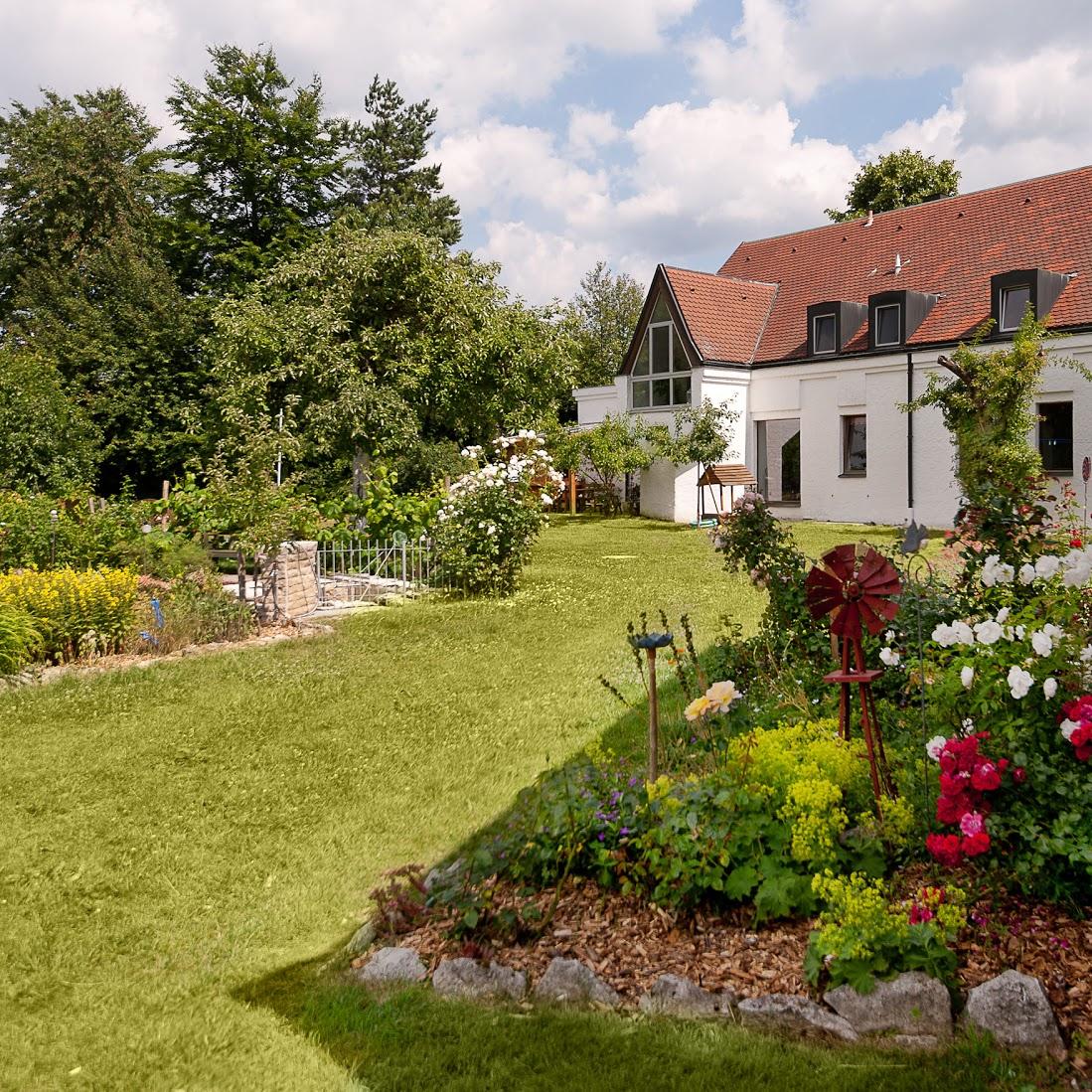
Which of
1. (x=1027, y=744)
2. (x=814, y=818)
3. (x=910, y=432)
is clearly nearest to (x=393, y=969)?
(x=814, y=818)

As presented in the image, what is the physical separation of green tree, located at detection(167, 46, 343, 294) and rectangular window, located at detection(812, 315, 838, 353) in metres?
13.9

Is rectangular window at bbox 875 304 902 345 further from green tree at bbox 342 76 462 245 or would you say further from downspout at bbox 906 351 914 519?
green tree at bbox 342 76 462 245

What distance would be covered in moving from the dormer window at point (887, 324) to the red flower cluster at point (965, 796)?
21447 mm

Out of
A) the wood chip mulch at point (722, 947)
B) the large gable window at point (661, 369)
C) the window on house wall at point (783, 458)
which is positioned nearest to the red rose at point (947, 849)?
the wood chip mulch at point (722, 947)

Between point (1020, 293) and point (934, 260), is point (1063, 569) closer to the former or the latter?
point (1020, 293)

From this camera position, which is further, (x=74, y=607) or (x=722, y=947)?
(x=74, y=607)

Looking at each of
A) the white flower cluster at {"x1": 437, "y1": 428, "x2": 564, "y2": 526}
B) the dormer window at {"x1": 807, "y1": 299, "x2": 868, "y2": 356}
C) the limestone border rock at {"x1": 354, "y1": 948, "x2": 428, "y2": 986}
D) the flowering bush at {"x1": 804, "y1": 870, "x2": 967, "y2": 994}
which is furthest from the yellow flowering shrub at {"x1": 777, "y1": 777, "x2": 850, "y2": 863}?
the dormer window at {"x1": 807, "y1": 299, "x2": 868, "y2": 356}

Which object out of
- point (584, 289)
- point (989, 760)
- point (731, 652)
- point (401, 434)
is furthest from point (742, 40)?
point (584, 289)

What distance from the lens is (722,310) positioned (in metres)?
27.1

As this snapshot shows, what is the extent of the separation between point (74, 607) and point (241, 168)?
22.7 meters

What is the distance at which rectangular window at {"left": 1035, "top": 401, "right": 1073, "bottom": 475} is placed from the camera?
20531mm

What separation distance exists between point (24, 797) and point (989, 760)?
5190mm

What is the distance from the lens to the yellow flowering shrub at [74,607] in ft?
28.7

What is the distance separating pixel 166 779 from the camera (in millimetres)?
6066
